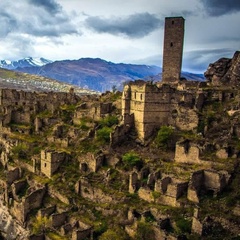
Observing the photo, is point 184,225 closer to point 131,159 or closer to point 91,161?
point 131,159

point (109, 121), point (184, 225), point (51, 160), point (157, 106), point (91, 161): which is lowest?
point (184, 225)

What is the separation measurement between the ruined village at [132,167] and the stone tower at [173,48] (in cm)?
218

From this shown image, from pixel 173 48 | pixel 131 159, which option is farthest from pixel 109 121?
pixel 173 48

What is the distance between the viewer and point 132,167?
40.9 metres

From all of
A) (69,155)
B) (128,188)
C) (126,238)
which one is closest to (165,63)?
(69,155)

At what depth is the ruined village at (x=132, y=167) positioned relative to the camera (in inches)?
1353

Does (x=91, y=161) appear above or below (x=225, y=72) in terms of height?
below

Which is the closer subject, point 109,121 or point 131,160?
point 131,160

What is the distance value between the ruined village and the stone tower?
2179 millimetres

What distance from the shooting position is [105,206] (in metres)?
38.6

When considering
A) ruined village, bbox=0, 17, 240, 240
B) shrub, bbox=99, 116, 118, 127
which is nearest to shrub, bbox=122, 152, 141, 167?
ruined village, bbox=0, 17, 240, 240

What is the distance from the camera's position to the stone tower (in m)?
58.5

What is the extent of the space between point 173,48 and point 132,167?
2473 cm

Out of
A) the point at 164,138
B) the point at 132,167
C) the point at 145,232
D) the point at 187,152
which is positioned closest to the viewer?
the point at 145,232
